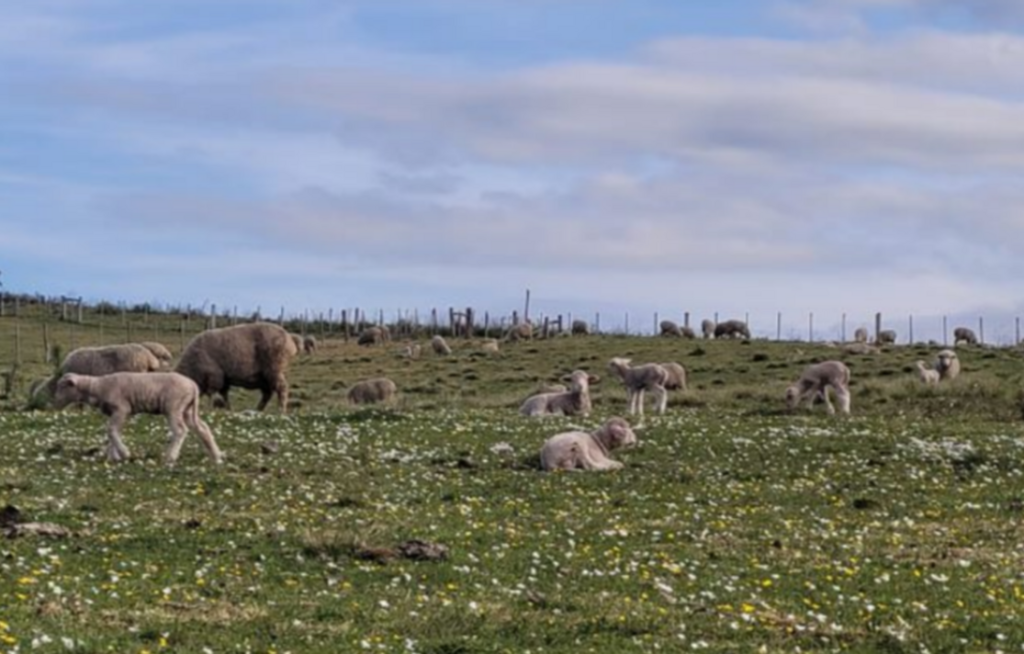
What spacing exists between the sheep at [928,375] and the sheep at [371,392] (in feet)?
59.1

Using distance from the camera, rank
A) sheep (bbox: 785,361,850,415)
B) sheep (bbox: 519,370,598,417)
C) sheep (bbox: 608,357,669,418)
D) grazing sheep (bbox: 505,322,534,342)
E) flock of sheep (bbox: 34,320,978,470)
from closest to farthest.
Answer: flock of sheep (bbox: 34,320,978,470), sheep (bbox: 519,370,598,417), sheep (bbox: 608,357,669,418), sheep (bbox: 785,361,850,415), grazing sheep (bbox: 505,322,534,342)

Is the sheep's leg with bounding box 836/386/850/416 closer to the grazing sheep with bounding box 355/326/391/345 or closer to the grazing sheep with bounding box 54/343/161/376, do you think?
the grazing sheep with bounding box 54/343/161/376

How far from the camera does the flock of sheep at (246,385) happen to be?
24.8m

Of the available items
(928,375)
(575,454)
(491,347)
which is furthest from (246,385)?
(491,347)

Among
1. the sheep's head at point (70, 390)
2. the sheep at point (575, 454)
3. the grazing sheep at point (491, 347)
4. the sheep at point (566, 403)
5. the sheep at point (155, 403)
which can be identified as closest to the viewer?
the sheep at point (155, 403)

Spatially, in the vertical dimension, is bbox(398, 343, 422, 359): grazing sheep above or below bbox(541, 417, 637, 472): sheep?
above

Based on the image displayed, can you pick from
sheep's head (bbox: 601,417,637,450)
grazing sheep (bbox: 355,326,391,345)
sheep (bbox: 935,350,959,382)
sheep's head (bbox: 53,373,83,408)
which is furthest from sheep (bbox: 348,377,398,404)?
grazing sheep (bbox: 355,326,391,345)

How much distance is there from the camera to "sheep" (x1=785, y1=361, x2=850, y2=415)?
39812 mm

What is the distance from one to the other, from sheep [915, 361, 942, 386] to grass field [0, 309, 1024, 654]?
12956mm

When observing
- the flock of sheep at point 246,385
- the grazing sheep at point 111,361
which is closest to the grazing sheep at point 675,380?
the flock of sheep at point 246,385

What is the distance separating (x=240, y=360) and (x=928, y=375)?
2460 cm

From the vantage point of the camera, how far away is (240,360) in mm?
40156

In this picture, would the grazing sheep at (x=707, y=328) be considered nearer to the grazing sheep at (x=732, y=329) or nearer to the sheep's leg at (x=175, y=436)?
Answer: the grazing sheep at (x=732, y=329)

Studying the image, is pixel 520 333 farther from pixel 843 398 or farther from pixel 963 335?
pixel 843 398
